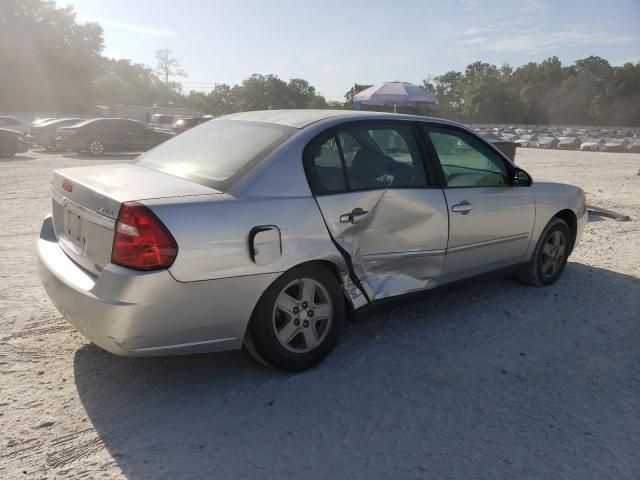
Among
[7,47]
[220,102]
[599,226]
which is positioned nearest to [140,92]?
[220,102]

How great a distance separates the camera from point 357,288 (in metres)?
3.45

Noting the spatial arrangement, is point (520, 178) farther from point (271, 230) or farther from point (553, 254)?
point (271, 230)

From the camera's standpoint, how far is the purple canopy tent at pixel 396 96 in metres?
18.7

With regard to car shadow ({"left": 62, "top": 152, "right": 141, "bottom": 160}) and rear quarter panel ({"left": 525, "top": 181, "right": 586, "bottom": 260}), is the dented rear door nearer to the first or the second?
rear quarter panel ({"left": 525, "top": 181, "right": 586, "bottom": 260})

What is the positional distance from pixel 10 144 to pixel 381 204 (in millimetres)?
18957

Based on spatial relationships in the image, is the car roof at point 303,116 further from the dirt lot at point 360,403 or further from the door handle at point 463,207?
the dirt lot at point 360,403

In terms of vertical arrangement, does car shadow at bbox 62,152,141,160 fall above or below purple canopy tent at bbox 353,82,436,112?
below

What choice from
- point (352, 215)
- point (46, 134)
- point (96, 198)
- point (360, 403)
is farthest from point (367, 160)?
point (46, 134)

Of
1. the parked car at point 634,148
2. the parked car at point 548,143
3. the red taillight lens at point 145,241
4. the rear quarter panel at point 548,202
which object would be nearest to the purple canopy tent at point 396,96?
the rear quarter panel at point 548,202

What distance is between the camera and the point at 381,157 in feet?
12.3

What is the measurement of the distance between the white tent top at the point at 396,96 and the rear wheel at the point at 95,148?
9682 mm

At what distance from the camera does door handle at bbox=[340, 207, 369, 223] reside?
3.31 m

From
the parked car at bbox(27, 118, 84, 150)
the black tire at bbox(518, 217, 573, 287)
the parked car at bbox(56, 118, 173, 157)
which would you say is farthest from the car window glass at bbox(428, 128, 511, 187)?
the parked car at bbox(27, 118, 84, 150)

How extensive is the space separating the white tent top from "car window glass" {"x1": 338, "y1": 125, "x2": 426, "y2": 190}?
15.4 meters
